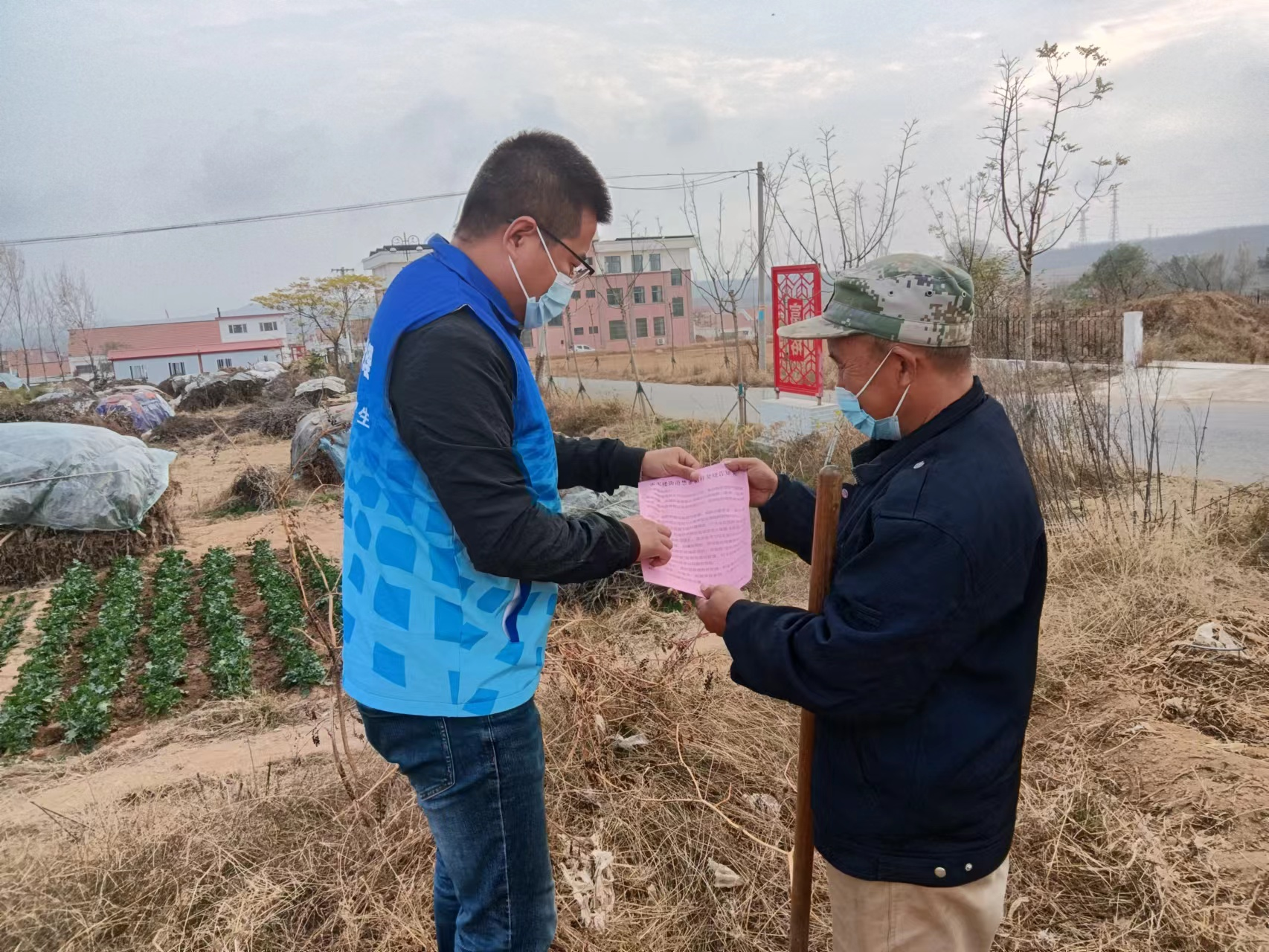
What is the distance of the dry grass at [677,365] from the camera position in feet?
81.4

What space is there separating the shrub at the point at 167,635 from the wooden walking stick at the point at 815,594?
17.3ft

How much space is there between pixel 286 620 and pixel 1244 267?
54.0 meters

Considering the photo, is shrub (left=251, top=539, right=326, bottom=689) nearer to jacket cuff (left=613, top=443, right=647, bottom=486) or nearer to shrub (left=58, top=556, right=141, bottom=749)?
shrub (left=58, top=556, right=141, bottom=749)

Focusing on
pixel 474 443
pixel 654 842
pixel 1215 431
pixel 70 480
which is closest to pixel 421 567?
pixel 474 443

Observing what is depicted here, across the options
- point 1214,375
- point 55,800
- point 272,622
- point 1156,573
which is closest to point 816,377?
point 1156,573

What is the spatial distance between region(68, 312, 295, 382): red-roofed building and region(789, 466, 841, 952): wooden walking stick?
2189 inches

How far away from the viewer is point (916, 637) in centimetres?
121

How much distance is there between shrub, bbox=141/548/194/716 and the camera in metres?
5.56

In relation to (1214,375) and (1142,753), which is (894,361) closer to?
(1142,753)

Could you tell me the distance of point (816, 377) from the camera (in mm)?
8914

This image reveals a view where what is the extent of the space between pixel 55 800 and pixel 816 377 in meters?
7.55

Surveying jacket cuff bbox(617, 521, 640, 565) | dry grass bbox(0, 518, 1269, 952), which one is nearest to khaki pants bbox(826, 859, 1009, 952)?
jacket cuff bbox(617, 521, 640, 565)

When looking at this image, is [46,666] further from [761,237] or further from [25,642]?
[761,237]

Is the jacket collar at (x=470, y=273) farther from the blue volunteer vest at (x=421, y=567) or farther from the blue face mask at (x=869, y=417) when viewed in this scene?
the blue face mask at (x=869, y=417)
